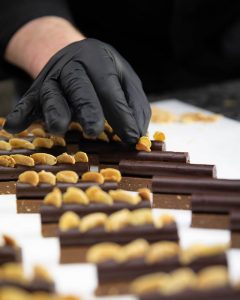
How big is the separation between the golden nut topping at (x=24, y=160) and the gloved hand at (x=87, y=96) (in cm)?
8

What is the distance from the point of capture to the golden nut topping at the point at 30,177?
168cm

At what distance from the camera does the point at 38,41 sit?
96.6 inches

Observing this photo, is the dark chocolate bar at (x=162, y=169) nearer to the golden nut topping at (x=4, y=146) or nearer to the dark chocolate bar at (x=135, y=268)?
the golden nut topping at (x=4, y=146)

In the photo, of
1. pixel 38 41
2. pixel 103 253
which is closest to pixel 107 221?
pixel 103 253

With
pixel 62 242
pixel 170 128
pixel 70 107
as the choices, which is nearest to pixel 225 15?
pixel 170 128

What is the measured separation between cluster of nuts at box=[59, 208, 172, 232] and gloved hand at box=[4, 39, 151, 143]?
12.9 inches

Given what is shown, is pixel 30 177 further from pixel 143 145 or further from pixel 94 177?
pixel 143 145

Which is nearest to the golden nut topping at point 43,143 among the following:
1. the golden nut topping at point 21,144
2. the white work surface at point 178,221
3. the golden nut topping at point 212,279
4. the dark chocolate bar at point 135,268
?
the golden nut topping at point 21,144

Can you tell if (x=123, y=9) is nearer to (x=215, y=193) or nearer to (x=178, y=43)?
(x=178, y=43)

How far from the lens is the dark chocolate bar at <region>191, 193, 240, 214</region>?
5.03 ft

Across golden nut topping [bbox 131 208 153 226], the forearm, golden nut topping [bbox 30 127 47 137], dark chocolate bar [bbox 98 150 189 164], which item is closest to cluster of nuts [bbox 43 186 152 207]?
golden nut topping [bbox 131 208 153 226]

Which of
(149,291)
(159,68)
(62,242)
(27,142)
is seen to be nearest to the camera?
(149,291)

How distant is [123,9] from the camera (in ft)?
9.58

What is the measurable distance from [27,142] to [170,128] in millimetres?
581
